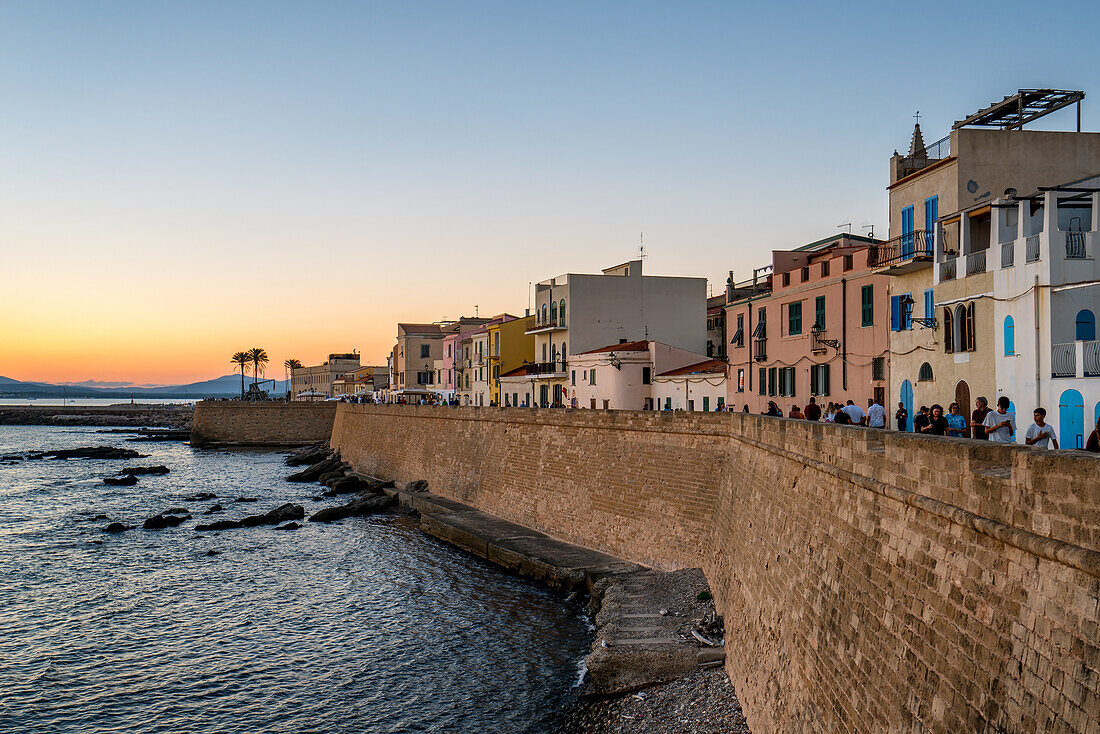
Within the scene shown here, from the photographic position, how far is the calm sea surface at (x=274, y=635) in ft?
52.9

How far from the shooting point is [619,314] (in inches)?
1988

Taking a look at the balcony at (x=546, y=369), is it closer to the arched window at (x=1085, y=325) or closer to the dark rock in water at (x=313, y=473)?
the dark rock in water at (x=313, y=473)

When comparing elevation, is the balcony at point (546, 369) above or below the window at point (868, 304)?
below

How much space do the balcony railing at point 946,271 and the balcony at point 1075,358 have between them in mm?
4671

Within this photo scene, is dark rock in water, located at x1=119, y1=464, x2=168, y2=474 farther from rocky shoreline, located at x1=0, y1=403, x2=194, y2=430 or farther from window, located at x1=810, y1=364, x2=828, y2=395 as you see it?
rocky shoreline, located at x1=0, y1=403, x2=194, y2=430

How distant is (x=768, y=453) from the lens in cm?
1565

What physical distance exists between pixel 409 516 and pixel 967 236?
24176 millimetres

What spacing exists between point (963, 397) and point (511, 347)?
38.8 m

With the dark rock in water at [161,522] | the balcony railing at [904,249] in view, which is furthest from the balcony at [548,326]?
the balcony railing at [904,249]

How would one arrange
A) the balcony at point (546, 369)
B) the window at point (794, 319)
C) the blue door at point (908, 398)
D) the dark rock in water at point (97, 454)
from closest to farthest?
the blue door at point (908, 398)
the window at point (794, 319)
the balcony at point (546, 369)
the dark rock in water at point (97, 454)

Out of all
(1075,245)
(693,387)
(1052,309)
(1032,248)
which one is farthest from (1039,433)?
(693,387)

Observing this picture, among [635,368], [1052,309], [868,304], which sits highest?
[868,304]

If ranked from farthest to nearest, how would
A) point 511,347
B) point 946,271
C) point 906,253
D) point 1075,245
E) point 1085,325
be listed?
point 511,347
point 906,253
point 946,271
point 1075,245
point 1085,325

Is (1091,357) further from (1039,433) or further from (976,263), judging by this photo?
(1039,433)
